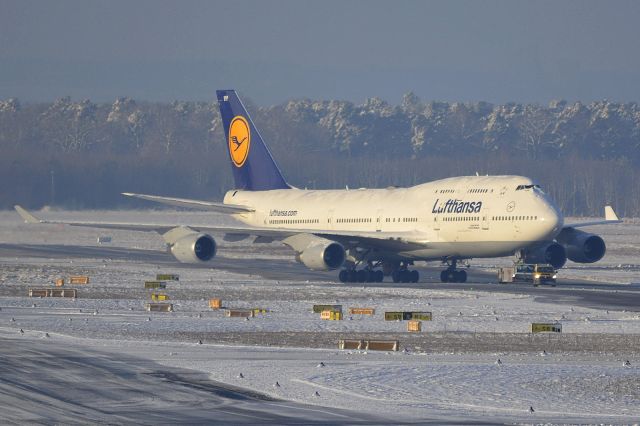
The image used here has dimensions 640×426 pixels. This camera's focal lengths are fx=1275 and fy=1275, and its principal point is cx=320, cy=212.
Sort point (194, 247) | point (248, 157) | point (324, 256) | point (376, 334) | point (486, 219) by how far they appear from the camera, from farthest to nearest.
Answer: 1. point (248, 157)
2. point (194, 247)
3. point (324, 256)
4. point (486, 219)
5. point (376, 334)

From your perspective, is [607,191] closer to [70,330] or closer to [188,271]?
[188,271]

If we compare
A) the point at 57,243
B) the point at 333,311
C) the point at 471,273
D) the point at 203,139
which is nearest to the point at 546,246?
the point at 471,273

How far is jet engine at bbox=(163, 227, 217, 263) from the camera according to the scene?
56469 mm

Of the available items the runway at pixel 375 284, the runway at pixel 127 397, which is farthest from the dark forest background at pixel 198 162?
the runway at pixel 127 397

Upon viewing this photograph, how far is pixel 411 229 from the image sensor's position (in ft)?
183

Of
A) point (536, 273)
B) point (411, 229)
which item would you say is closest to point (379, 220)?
point (411, 229)

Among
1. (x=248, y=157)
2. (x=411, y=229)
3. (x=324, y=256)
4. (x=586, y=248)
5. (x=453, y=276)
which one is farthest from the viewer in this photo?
(x=248, y=157)

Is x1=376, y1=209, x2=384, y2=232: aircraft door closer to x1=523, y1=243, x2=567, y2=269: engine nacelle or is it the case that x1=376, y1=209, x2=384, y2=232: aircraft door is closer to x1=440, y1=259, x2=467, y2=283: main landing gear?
x1=440, y1=259, x2=467, y2=283: main landing gear

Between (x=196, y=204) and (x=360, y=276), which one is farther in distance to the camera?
(x=196, y=204)

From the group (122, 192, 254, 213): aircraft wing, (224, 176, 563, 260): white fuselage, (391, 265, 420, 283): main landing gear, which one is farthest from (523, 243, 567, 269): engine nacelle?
(122, 192, 254, 213): aircraft wing

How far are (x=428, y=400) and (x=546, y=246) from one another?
3639 cm

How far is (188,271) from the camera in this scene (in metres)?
61.3

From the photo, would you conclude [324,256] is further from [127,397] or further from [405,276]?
[127,397]

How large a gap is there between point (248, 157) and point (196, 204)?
895cm
